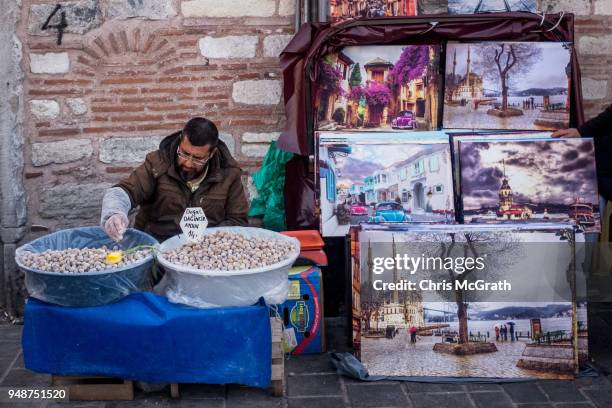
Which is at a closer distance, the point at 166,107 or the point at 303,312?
the point at 303,312

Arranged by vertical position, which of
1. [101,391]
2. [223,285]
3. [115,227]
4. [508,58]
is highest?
[508,58]

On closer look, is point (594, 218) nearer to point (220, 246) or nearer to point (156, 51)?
point (220, 246)

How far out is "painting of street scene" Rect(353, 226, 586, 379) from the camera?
4.25 m

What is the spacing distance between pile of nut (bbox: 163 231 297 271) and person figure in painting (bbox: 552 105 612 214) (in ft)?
6.47

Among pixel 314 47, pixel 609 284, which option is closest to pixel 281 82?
pixel 314 47

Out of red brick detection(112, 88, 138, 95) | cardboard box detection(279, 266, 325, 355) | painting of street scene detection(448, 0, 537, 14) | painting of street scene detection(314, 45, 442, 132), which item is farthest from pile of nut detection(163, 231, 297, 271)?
painting of street scene detection(448, 0, 537, 14)

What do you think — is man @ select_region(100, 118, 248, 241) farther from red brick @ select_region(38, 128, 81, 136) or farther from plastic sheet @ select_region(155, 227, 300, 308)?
red brick @ select_region(38, 128, 81, 136)

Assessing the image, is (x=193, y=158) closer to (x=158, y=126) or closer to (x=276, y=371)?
(x=158, y=126)

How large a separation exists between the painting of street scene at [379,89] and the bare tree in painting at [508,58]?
296 mm

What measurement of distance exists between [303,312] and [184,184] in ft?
3.31

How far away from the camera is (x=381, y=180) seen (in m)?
4.77

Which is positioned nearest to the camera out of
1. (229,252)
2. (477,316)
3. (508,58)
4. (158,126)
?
A: (229,252)

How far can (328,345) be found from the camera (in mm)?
4805

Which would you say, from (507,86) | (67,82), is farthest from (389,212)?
(67,82)
